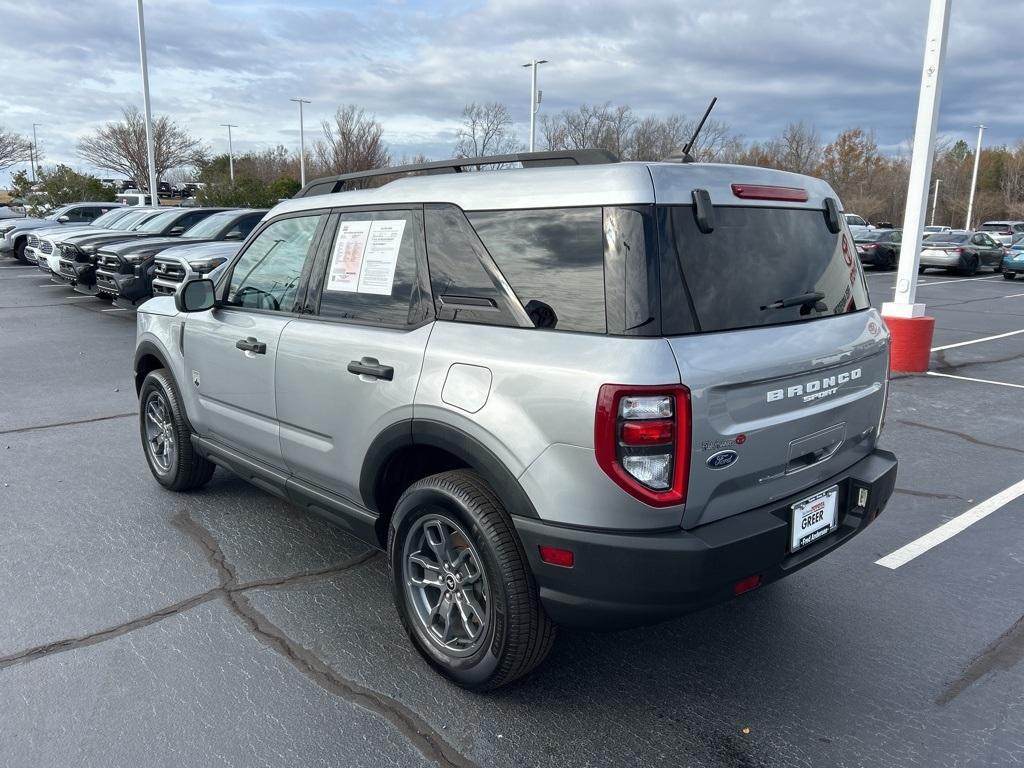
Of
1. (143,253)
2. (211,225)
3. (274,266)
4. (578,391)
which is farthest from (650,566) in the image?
(211,225)

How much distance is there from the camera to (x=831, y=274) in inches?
125

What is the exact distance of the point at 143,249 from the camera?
12.5 meters

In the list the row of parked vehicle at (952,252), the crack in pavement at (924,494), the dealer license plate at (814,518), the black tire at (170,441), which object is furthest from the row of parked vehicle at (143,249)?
the row of parked vehicle at (952,252)

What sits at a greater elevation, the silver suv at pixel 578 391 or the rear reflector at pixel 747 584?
the silver suv at pixel 578 391

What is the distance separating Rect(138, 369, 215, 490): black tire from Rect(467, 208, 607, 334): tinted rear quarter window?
9.08 ft

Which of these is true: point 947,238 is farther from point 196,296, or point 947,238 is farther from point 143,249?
point 196,296

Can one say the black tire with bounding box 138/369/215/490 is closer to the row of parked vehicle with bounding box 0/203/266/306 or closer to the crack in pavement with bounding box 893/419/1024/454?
the row of parked vehicle with bounding box 0/203/266/306

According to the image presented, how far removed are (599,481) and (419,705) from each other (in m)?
1.16

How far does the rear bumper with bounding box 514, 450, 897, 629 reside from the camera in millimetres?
2424

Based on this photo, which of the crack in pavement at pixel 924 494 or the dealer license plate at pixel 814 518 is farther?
the crack in pavement at pixel 924 494

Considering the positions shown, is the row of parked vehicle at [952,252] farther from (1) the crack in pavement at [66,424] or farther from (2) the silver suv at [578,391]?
(2) the silver suv at [578,391]

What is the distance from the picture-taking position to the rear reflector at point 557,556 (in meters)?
2.49

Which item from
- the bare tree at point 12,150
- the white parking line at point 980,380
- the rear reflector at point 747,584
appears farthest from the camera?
the bare tree at point 12,150

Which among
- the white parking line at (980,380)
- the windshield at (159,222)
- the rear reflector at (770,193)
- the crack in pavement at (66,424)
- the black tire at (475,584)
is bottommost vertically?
the crack in pavement at (66,424)
